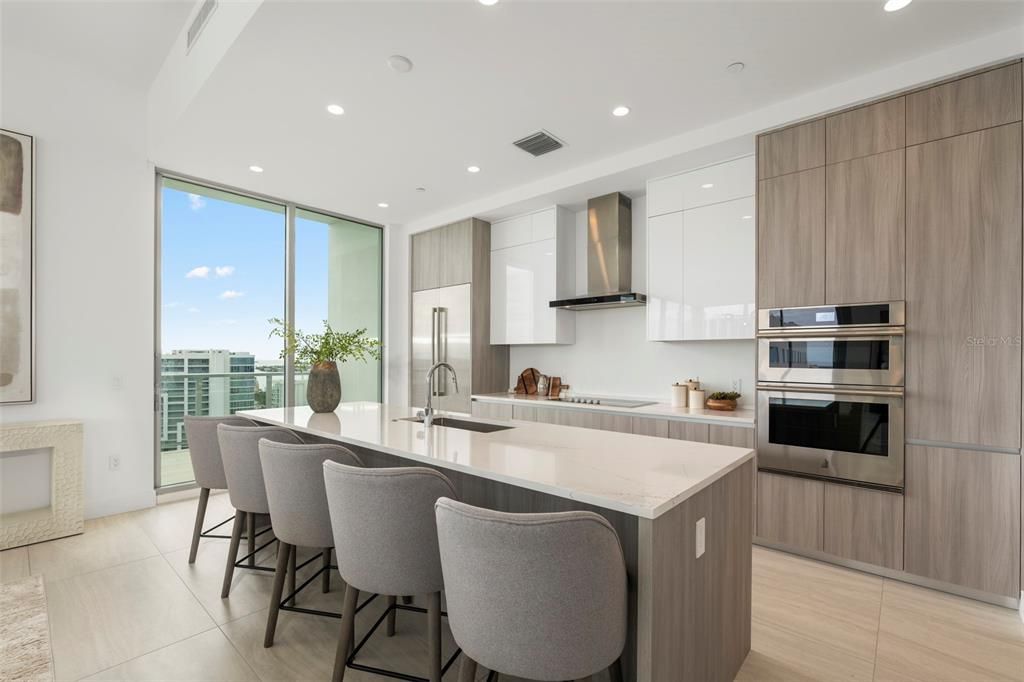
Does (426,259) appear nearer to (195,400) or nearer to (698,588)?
(195,400)

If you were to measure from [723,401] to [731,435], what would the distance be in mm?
363

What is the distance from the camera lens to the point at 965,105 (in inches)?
94.7

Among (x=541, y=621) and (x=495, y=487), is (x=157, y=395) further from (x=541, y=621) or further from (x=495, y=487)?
(x=541, y=621)

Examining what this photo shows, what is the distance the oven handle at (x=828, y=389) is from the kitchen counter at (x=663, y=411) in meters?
0.26

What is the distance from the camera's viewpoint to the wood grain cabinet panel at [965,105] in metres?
2.30

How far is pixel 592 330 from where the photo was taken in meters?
4.65

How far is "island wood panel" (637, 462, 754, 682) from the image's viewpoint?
4.22 feet

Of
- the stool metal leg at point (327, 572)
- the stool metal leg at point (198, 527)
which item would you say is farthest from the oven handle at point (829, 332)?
the stool metal leg at point (198, 527)

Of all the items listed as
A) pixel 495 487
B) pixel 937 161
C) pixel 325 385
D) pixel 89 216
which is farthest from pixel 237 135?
pixel 937 161

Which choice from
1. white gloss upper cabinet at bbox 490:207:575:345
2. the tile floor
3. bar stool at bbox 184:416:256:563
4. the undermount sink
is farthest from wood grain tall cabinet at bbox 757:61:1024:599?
bar stool at bbox 184:416:256:563

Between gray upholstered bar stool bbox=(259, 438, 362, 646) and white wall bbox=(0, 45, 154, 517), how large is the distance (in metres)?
2.70

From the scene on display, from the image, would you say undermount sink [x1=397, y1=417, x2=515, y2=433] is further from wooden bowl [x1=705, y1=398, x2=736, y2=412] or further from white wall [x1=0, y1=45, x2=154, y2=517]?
white wall [x1=0, y1=45, x2=154, y2=517]

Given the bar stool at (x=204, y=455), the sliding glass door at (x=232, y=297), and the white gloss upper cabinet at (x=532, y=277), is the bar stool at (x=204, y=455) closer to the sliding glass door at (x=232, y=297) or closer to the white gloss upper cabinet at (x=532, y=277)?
the sliding glass door at (x=232, y=297)

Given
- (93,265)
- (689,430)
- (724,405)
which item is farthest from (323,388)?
(724,405)
